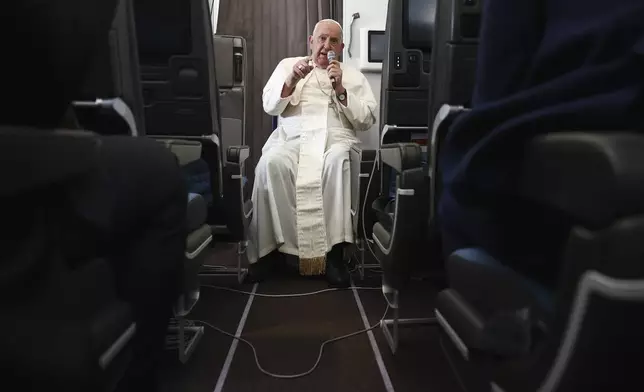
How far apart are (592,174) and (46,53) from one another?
51 cm

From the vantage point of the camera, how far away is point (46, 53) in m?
0.47

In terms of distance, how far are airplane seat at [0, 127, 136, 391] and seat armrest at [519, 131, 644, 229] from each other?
0.47 m

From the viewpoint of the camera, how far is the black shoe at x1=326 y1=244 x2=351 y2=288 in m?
2.12

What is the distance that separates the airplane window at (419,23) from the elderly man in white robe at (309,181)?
0.65 m

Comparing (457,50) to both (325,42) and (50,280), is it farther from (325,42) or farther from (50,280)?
(325,42)

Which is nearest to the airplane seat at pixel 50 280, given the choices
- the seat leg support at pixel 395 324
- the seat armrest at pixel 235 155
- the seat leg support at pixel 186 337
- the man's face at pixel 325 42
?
the seat leg support at pixel 186 337

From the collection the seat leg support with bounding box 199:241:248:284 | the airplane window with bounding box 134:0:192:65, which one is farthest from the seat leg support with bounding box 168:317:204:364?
the airplane window with bounding box 134:0:192:65

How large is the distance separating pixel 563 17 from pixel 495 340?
0.38 meters

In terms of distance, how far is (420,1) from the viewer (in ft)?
5.75

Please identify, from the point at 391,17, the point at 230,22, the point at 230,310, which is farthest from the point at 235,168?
the point at 230,22

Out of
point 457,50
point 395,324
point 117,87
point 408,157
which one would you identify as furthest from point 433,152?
point 117,87

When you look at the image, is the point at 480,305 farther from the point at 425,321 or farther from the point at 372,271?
the point at 372,271

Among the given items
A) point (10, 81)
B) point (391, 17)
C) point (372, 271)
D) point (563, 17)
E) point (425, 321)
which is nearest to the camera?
point (10, 81)

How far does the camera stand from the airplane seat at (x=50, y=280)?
46 cm
